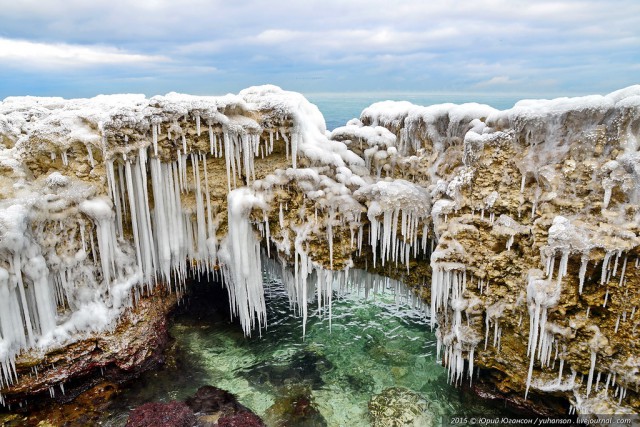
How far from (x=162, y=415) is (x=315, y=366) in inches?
158

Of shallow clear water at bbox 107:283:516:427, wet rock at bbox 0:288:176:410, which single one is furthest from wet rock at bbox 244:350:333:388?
wet rock at bbox 0:288:176:410

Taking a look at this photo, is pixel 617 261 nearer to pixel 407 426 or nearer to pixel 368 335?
pixel 407 426

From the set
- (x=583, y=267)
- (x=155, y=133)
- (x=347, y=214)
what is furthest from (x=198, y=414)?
(x=583, y=267)

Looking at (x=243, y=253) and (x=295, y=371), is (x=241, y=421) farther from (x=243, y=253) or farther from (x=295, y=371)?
(x=243, y=253)

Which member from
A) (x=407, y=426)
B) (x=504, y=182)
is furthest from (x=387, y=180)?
(x=407, y=426)

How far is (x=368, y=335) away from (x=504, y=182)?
21.4 ft

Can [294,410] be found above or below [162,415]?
below

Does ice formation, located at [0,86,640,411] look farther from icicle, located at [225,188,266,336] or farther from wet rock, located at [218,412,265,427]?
wet rock, located at [218,412,265,427]

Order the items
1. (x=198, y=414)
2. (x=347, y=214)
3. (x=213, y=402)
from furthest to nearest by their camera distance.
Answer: (x=347, y=214) → (x=213, y=402) → (x=198, y=414)

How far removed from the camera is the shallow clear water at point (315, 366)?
→ 968 cm

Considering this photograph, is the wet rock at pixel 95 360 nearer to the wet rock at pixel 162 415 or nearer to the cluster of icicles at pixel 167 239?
the cluster of icicles at pixel 167 239

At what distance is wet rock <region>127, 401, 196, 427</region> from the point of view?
8.71 m

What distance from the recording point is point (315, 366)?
1117 centimetres

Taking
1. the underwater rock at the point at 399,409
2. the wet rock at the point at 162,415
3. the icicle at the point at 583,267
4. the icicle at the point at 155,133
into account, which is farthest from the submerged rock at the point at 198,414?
the icicle at the point at 583,267
